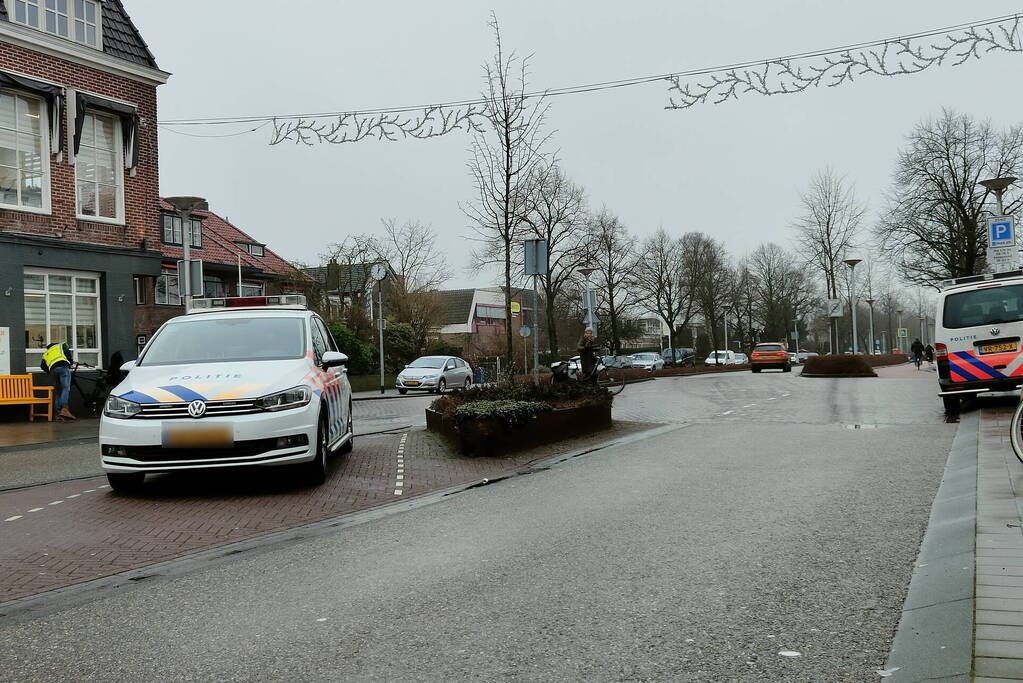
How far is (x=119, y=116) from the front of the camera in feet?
71.5

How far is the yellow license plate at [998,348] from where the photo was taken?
44.1 ft

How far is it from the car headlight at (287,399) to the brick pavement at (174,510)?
0.82 meters

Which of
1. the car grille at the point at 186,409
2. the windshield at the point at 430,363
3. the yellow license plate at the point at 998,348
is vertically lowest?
the car grille at the point at 186,409

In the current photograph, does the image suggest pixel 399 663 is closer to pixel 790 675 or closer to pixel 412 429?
pixel 790 675

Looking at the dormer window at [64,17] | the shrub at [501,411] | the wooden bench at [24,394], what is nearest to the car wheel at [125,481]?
the shrub at [501,411]

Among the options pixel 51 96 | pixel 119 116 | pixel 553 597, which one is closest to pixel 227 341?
pixel 553 597

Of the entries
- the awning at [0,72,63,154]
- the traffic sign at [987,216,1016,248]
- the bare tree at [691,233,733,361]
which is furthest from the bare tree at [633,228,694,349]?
the awning at [0,72,63,154]

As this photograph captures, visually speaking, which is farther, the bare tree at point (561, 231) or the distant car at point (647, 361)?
the distant car at point (647, 361)

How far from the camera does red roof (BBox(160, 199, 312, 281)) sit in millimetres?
44969

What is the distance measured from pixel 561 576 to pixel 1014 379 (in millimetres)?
10724

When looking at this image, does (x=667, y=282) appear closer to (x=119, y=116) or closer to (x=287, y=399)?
(x=119, y=116)

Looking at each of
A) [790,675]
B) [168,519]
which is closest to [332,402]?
[168,519]

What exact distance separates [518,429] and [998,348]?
7.38 m

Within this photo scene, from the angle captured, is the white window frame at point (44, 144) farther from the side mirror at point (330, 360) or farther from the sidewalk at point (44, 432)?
the side mirror at point (330, 360)
